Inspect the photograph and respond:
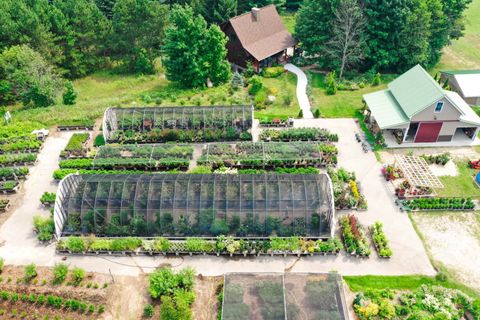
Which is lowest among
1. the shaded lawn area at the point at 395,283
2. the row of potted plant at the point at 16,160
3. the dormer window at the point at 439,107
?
the shaded lawn area at the point at 395,283

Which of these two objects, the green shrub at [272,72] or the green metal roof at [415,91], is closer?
the green metal roof at [415,91]

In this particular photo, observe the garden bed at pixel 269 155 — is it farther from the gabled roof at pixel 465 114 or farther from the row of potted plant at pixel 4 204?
the row of potted plant at pixel 4 204

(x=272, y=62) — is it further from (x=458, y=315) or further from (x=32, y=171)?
(x=458, y=315)

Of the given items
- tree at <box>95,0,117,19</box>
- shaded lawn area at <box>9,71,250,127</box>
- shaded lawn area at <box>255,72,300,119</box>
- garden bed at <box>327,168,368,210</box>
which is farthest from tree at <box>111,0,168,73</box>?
garden bed at <box>327,168,368,210</box>

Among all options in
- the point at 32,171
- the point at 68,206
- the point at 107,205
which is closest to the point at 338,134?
the point at 107,205

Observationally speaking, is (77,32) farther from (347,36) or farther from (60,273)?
(60,273)

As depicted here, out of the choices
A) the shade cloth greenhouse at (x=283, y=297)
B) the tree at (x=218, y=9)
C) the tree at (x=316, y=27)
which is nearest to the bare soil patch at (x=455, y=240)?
the shade cloth greenhouse at (x=283, y=297)
